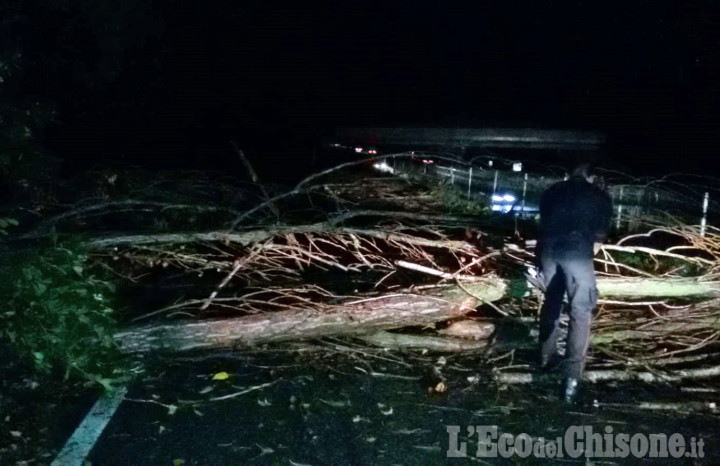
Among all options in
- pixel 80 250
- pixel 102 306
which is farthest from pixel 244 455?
pixel 80 250

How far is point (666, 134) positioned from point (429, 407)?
17.8 meters

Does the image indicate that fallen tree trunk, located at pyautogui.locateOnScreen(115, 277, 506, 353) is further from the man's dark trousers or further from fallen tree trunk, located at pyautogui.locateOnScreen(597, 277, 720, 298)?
the man's dark trousers

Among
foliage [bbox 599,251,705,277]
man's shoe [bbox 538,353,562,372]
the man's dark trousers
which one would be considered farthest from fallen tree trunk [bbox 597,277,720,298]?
the man's dark trousers

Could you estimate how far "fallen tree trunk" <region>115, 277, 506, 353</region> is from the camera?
5102 millimetres

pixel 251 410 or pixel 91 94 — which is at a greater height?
pixel 91 94

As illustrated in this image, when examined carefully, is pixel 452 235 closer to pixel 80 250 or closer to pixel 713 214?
pixel 80 250

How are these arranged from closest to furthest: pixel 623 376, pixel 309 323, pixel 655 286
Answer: pixel 623 376, pixel 309 323, pixel 655 286

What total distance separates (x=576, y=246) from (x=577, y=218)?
0.18 metres

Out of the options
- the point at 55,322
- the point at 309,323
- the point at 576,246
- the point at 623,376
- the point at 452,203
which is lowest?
the point at 623,376

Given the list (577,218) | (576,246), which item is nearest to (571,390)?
(576,246)

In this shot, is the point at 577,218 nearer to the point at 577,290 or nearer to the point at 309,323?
the point at 577,290

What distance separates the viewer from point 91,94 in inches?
416

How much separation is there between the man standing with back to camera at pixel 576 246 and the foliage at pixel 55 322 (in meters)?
3.06

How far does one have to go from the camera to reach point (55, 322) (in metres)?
4.71
